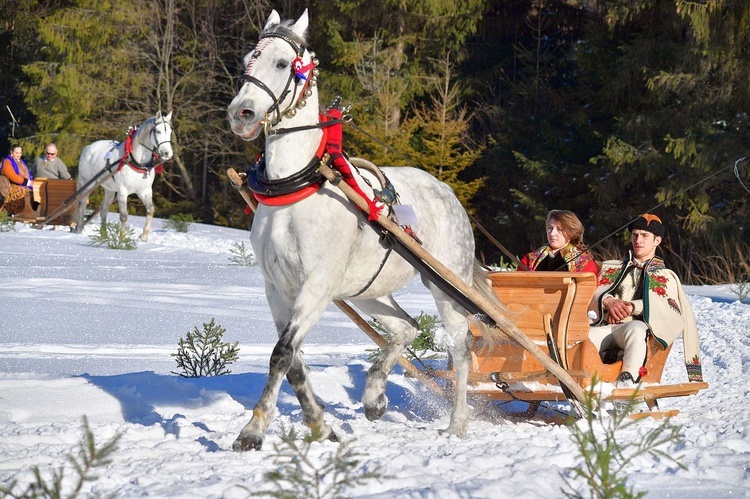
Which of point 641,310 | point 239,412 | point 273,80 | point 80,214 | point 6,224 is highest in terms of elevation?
point 273,80

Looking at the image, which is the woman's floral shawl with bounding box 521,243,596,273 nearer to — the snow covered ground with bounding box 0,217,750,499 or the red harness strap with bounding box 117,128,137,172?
the snow covered ground with bounding box 0,217,750,499

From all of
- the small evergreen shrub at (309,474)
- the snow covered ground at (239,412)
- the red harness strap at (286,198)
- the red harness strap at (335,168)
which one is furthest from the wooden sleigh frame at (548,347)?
the small evergreen shrub at (309,474)

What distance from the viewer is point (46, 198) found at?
18.7 metres

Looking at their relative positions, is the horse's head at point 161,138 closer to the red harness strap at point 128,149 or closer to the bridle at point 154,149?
the bridle at point 154,149

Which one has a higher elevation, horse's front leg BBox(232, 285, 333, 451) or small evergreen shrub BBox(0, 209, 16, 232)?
horse's front leg BBox(232, 285, 333, 451)

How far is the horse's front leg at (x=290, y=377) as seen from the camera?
4395 millimetres

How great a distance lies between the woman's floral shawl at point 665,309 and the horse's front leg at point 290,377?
219cm

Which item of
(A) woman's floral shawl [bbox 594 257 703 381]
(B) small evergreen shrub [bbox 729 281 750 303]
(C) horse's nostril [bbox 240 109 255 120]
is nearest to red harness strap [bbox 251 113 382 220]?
(C) horse's nostril [bbox 240 109 255 120]

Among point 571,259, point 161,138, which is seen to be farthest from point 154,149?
point 571,259

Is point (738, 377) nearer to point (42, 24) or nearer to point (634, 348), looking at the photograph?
point (634, 348)

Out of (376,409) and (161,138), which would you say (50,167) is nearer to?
(161,138)

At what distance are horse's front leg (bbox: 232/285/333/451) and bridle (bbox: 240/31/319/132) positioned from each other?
2.73ft

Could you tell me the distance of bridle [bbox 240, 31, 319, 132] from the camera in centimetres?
449

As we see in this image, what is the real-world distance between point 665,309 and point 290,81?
2734 mm
